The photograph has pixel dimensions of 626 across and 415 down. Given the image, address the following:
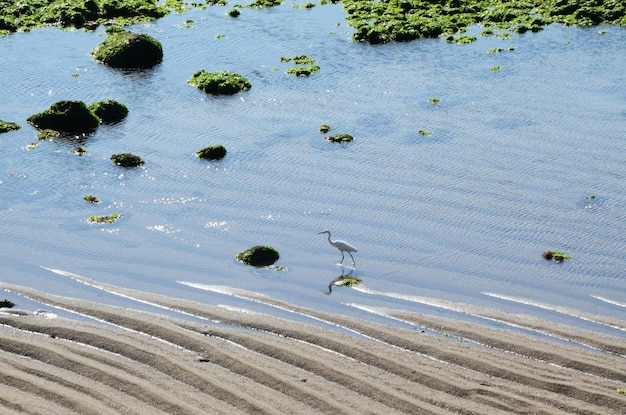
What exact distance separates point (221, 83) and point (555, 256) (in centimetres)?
2066

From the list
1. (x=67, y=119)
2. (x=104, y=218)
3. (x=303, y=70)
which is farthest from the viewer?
(x=303, y=70)

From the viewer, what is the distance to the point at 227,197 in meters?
30.1

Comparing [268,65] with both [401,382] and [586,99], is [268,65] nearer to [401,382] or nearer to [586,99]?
[586,99]

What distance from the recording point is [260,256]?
25.1 m

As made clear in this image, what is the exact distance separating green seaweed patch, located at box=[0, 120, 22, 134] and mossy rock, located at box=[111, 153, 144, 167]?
6090mm

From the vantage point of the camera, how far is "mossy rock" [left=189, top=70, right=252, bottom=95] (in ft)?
135

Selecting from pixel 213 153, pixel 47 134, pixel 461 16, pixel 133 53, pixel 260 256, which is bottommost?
pixel 260 256

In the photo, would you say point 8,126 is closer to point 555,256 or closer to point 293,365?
point 293,365

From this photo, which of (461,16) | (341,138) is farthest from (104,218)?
(461,16)

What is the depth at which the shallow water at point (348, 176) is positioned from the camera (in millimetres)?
24297

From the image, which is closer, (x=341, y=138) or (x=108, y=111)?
(x=341, y=138)

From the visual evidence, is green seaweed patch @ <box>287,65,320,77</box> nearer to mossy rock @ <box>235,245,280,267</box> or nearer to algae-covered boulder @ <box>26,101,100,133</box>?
algae-covered boulder @ <box>26,101,100,133</box>

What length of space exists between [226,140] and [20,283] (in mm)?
12787

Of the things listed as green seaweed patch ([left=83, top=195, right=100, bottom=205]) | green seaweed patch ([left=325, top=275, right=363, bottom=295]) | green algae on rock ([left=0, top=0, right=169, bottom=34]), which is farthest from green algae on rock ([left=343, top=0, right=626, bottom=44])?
green seaweed patch ([left=325, top=275, right=363, bottom=295])
